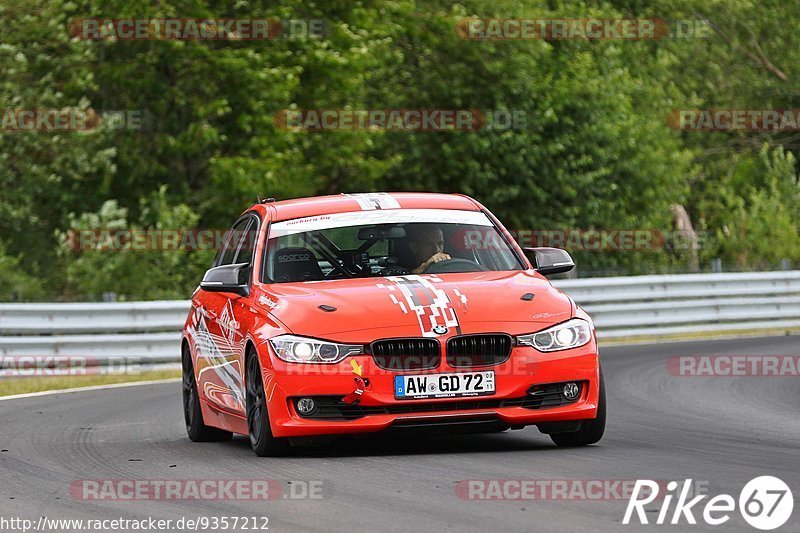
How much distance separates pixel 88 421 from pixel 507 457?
5.41m

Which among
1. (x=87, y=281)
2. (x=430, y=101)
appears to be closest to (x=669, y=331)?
(x=87, y=281)

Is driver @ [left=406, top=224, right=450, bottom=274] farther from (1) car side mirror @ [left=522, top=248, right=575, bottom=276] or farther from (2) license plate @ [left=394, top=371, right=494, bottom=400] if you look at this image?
(2) license plate @ [left=394, top=371, right=494, bottom=400]

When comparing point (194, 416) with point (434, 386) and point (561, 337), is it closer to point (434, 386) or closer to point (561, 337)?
point (434, 386)

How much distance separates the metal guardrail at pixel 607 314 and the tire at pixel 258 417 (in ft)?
36.5

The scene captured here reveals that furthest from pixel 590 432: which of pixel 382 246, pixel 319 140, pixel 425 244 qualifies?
pixel 319 140

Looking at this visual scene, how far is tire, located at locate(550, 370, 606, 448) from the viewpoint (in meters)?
9.89

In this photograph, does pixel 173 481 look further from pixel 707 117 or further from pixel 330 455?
pixel 707 117

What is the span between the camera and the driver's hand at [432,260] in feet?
34.9

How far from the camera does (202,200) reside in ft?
109

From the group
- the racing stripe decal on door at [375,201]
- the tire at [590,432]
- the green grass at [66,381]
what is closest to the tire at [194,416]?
the racing stripe decal on door at [375,201]

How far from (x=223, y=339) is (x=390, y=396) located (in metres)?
1.90

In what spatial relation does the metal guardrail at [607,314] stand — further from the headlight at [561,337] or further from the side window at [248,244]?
the headlight at [561,337]

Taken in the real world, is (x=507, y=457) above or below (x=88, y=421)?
above

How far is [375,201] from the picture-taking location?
11.3 metres
